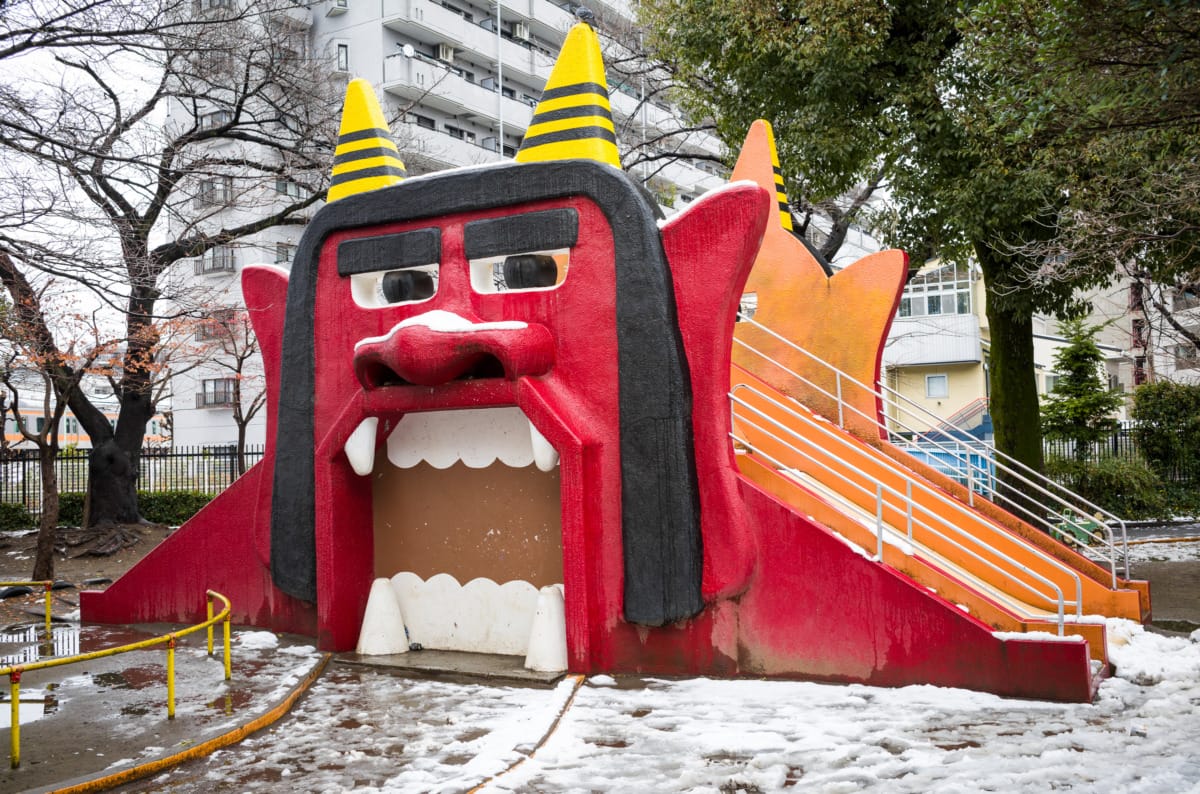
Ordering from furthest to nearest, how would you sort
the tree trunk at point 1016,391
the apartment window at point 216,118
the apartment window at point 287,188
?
the apartment window at point 216,118 < the apartment window at point 287,188 < the tree trunk at point 1016,391

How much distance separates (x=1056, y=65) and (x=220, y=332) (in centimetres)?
1904

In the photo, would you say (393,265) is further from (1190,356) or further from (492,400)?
(1190,356)

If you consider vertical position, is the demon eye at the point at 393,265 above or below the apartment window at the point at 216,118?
below

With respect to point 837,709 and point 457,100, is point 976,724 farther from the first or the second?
point 457,100

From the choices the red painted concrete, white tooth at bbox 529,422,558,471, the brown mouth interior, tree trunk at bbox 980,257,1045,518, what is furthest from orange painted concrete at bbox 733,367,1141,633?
tree trunk at bbox 980,257,1045,518

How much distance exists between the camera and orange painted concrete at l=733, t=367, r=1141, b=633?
8922mm

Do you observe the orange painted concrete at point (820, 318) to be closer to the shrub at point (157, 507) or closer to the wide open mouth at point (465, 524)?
the wide open mouth at point (465, 524)

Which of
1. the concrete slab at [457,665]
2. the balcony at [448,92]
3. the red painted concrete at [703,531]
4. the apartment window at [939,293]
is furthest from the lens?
the apartment window at [939,293]

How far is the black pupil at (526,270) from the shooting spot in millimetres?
8875

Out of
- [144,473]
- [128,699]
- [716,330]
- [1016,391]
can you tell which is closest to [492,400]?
[716,330]

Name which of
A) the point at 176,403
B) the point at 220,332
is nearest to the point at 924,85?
the point at 220,332

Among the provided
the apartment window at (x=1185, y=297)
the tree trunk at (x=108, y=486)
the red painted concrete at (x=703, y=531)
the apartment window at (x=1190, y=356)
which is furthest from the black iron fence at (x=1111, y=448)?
the tree trunk at (x=108, y=486)

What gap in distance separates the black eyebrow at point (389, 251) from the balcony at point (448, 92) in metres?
19.8

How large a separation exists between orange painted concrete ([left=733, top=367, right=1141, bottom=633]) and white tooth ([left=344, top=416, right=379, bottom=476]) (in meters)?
3.46
